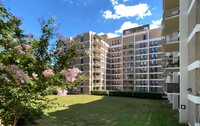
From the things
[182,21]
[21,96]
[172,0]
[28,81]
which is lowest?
[21,96]

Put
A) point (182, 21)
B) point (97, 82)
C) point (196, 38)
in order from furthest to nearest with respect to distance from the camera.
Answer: point (97, 82) → point (182, 21) → point (196, 38)

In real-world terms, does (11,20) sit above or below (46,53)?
above

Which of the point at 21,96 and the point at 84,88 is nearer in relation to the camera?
the point at 21,96

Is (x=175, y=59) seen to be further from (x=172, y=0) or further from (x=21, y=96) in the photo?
(x=21, y=96)

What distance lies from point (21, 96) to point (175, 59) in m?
17.2

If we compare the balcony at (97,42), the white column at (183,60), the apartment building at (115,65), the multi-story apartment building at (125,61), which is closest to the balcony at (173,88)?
the white column at (183,60)

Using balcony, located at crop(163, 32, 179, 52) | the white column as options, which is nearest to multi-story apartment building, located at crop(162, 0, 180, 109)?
balcony, located at crop(163, 32, 179, 52)

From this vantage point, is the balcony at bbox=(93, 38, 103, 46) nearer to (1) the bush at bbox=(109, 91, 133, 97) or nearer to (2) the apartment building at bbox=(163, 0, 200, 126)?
(1) the bush at bbox=(109, 91, 133, 97)

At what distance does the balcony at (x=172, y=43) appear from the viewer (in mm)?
17911

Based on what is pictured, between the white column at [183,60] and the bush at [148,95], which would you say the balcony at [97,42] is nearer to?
the bush at [148,95]

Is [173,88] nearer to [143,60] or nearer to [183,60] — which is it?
[183,60]

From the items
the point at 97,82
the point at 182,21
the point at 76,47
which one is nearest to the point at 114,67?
the point at 97,82

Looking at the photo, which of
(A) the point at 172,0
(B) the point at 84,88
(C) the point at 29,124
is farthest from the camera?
(B) the point at 84,88

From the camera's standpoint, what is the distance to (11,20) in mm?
4770
